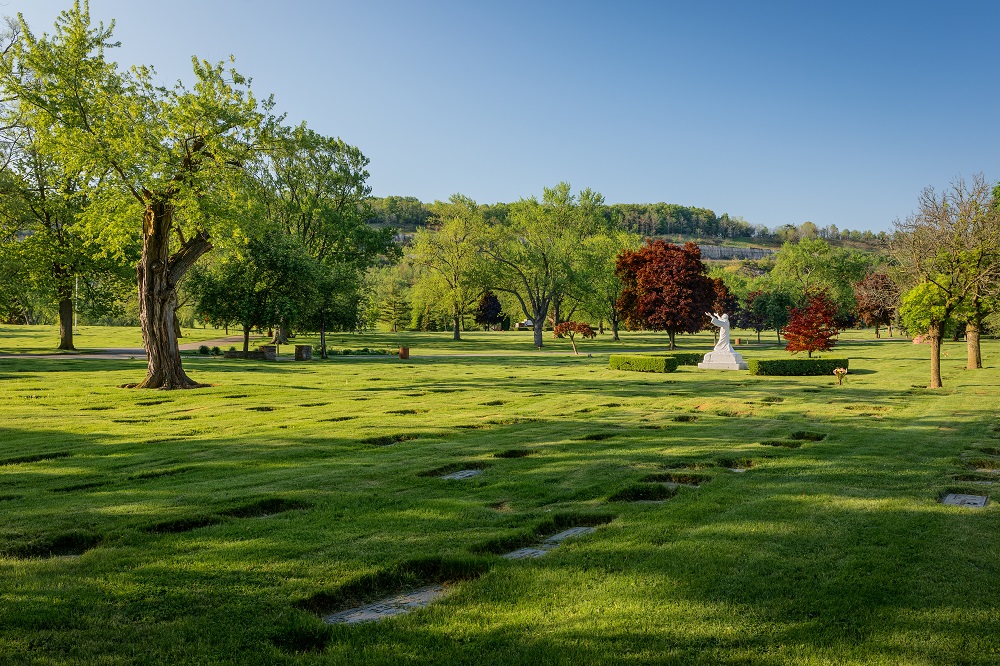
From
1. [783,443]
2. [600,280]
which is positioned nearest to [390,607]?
[783,443]

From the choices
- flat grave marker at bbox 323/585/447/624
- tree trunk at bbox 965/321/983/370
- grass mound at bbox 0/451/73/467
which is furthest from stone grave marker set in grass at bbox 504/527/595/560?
tree trunk at bbox 965/321/983/370

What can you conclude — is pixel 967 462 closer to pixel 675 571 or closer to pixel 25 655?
pixel 675 571

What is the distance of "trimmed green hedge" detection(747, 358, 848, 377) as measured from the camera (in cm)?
3111

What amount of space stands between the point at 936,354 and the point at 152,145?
2888cm

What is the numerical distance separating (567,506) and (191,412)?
13.7 metres

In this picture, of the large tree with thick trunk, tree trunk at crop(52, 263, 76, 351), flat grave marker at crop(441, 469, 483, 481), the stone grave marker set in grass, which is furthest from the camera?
tree trunk at crop(52, 263, 76, 351)

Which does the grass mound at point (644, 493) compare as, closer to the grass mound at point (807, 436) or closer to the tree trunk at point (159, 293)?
the grass mound at point (807, 436)

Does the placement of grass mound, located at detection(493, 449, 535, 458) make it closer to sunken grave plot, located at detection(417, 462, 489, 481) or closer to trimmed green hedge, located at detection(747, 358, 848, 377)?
sunken grave plot, located at detection(417, 462, 489, 481)

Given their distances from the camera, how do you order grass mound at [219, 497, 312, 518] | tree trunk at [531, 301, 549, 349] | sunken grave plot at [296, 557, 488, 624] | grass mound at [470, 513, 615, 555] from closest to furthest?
sunken grave plot at [296, 557, 488, 624]
grass mound at [470, 513, 615, 555]
grass mound at [219, 497, 312, 518]
tree trunk at [531, 301, 549, 349]

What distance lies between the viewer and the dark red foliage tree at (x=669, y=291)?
52.7 metres

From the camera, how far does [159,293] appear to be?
23.4 m

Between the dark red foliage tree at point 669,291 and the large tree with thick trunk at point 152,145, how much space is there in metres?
36.2

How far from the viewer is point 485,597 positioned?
5145 mm

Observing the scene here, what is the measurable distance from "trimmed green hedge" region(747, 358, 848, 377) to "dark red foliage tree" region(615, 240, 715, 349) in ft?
68.1
